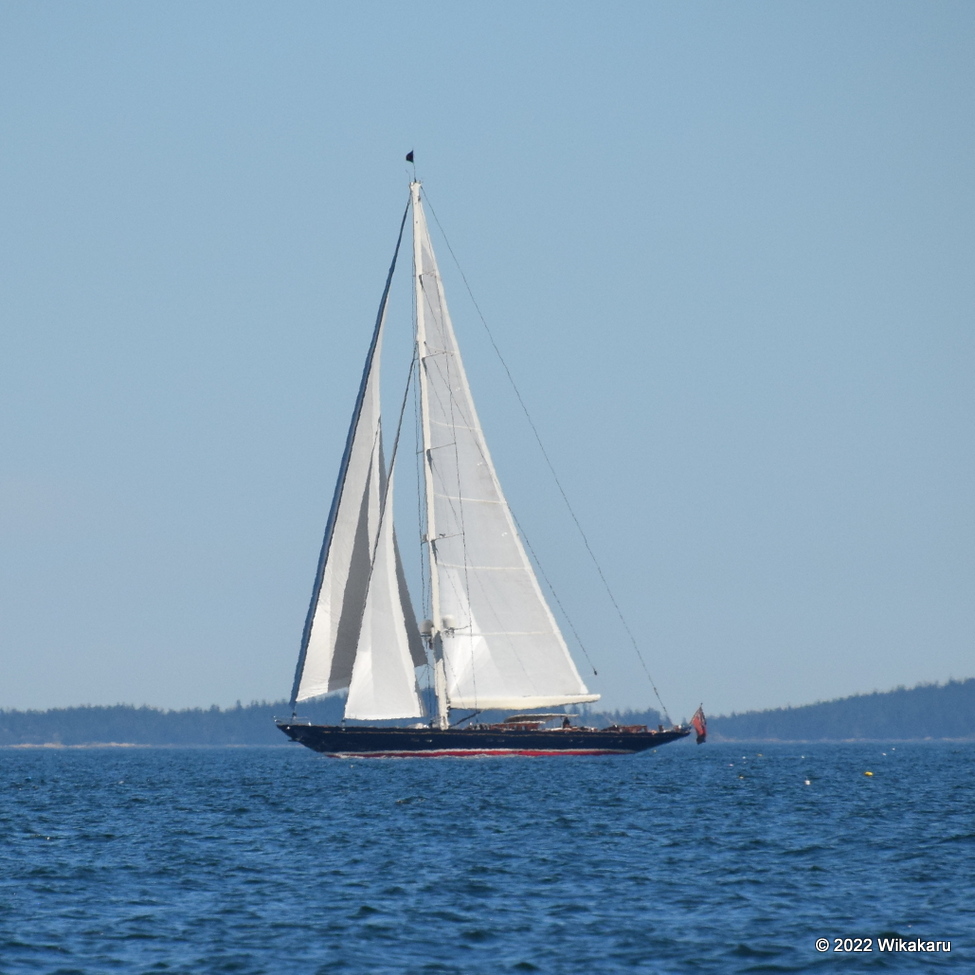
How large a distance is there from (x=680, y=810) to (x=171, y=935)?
23.6 m

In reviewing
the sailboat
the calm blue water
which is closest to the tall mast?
the sailboat

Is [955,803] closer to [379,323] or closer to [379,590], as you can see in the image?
[379,590]

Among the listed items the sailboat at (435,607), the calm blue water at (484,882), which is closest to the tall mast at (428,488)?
the sailboat at (435,607)

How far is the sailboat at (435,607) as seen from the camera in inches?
2702

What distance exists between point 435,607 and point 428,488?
18.7ft

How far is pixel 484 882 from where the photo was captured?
28.3 m

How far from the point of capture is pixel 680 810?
44.3 metres

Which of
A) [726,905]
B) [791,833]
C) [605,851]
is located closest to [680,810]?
[791,833]

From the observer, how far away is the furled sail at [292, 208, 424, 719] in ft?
225

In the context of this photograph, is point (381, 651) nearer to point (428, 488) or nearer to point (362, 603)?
point (362, 603)

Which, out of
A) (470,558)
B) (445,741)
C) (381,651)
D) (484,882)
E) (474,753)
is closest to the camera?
(484,882)

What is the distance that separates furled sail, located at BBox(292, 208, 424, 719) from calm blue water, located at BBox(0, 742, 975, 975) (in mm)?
17615

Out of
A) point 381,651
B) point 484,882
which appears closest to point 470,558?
point 381,651

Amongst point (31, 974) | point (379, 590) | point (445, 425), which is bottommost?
point (31, 974)
